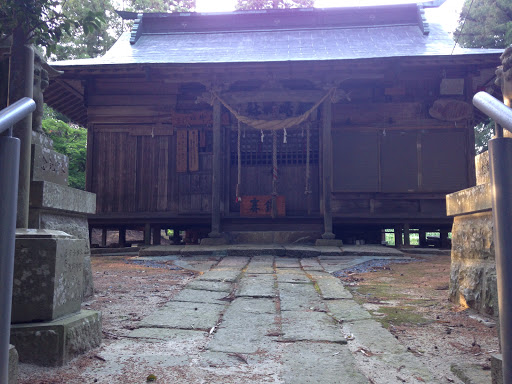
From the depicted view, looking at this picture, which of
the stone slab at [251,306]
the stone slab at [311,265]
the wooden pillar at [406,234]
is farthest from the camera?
the wooden pillar at [406,234]

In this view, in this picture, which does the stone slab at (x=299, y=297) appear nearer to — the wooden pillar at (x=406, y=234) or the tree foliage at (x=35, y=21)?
the tree foliage at (x=35, y=21)

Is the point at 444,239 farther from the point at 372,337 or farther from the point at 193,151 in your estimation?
the point at 372,337

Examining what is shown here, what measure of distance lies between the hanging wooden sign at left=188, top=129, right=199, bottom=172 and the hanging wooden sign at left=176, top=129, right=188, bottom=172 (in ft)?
0.31

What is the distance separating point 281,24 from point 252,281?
33.2 feet

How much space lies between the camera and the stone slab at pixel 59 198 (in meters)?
2.88

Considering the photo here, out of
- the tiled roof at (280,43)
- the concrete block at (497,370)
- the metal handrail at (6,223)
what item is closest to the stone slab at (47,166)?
the metal handrail at (6,223)

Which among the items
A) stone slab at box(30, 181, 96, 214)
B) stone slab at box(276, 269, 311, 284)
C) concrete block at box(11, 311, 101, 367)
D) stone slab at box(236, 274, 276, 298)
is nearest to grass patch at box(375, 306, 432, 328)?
stone slab at box(236, 274, 276, 298)

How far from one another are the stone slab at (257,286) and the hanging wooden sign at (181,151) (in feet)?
16.9

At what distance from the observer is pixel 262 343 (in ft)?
7.73

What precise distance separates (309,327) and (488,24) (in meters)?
16.4

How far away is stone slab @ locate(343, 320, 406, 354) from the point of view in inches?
89.9

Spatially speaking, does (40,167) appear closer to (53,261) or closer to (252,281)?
(53,261)

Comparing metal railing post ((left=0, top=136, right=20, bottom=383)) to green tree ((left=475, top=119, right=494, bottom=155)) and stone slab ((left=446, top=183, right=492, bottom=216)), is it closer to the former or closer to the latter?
stone slab ((left=446, top=183, right=492, bottom=216))

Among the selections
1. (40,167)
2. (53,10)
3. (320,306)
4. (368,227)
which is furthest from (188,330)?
(368,227)
